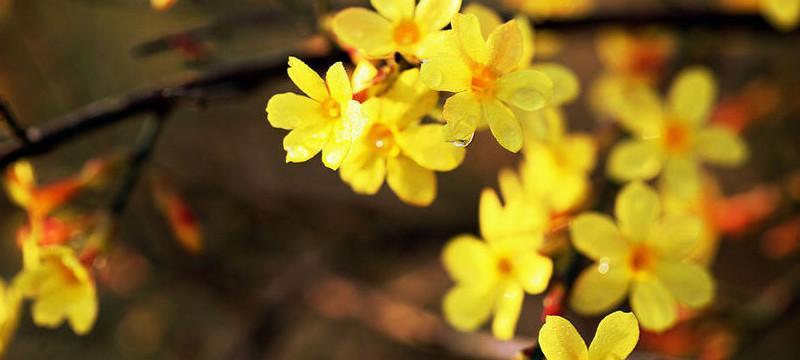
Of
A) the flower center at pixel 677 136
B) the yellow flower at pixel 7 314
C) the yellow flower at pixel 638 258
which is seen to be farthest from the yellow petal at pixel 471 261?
the yellow flower at pixel 7 314

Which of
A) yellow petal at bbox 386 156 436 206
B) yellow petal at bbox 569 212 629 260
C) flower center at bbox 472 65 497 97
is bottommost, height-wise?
yellow petal at bbox 569 212 629 260

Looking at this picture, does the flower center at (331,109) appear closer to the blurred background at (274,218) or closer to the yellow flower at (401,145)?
the yellow flower at (401,145)

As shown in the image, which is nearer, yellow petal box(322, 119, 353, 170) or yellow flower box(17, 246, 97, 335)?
yellow petal box(322, 119, 353, 170)

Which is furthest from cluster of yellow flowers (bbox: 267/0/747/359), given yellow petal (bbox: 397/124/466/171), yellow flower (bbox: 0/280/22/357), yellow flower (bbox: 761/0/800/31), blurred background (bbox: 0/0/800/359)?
yellow flower (bbox: 0/280/22/357)

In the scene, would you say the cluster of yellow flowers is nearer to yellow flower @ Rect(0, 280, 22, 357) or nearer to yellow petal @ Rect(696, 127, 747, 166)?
yellow petal @ Rect(696, 127, 747, 166)

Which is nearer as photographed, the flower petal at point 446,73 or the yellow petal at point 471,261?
the flower petal at point 446,73

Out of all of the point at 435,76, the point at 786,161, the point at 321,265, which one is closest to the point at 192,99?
the point at 435,76

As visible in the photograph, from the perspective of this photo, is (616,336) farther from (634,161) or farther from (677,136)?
(677,136)
